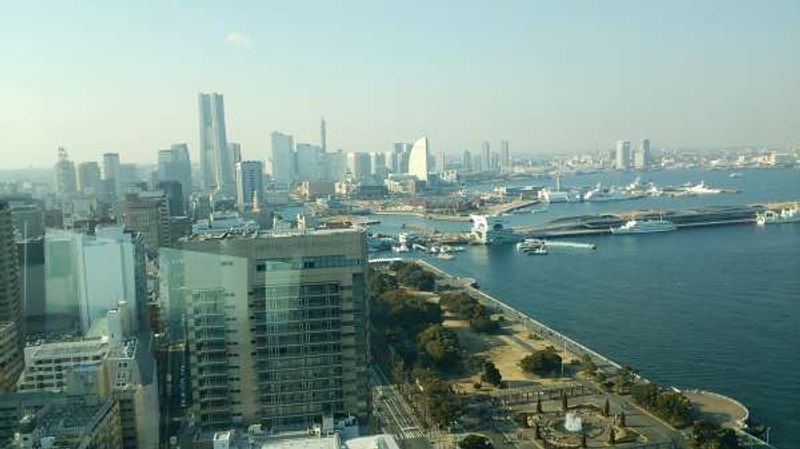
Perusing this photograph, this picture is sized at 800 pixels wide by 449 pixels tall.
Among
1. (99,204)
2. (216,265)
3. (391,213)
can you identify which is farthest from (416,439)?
(391,213)

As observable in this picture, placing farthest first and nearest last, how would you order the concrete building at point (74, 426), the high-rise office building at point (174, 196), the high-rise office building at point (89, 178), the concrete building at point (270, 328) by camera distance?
the high-rise office building at point (174, 196), the high-rise office building at point (89, 178), the concrete building at point (270, 328), the concrete building at point (74, 426)

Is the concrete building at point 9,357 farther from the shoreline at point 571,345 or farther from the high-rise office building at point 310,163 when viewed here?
the high-rise office building at point 310,163

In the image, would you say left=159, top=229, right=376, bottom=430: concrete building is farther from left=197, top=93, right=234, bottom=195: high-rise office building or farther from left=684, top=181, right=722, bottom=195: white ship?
left=684, top=181, right=722, bottom=195: white ship

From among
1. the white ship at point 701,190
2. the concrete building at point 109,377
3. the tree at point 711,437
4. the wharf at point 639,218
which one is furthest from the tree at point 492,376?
the white ship at point 701,190

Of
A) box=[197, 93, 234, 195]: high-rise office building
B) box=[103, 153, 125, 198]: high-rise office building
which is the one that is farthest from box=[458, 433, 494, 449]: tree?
box=[197, 93, 234, 195]: high-rise office building

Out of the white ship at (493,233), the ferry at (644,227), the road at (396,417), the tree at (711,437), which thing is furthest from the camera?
the ferry at (644,227)

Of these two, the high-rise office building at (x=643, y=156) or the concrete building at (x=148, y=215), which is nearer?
the concrete building at (x=148, y=215)

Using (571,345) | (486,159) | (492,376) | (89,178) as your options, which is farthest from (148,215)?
(486,159)
